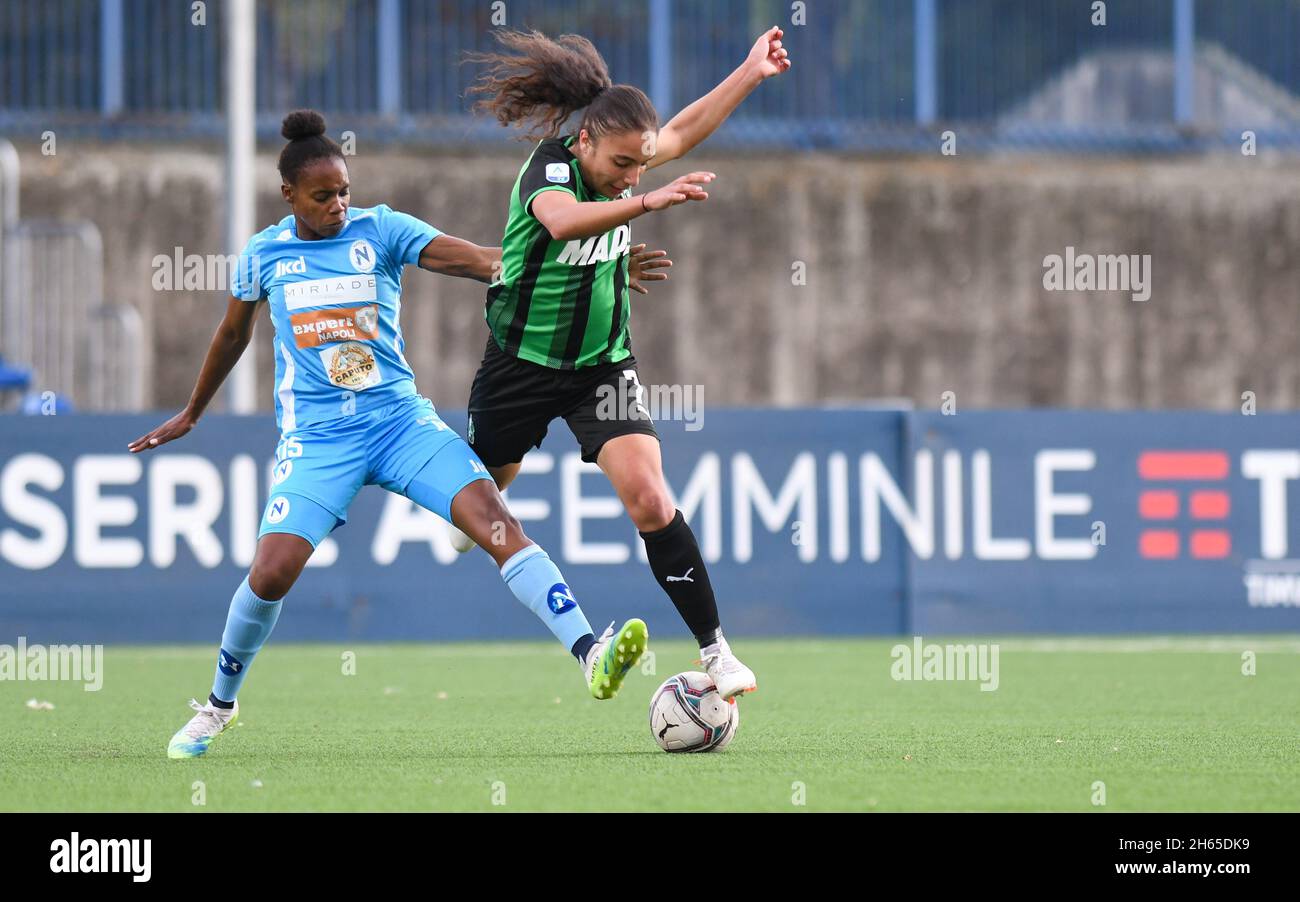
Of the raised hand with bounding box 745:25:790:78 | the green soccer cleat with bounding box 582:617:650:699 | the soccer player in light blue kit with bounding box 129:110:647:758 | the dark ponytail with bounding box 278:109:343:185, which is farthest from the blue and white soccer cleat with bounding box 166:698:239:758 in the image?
the raised hand with bounding box 745:25:790:78

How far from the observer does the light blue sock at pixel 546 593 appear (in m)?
6.00

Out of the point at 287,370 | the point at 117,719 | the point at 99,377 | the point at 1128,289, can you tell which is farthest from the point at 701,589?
the point at 1128,289

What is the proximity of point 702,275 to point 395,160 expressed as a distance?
2751 millimetres

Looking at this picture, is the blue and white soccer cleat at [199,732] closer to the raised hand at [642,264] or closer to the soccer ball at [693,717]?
the soccer ball at [693,717]

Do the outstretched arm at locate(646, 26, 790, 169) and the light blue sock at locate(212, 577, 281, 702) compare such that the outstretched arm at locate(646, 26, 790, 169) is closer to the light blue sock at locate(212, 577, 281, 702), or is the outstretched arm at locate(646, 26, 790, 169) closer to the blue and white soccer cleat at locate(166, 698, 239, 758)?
the light blue sock at locate(212, 577, 281, 702)

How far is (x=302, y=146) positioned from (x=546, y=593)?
1.62m

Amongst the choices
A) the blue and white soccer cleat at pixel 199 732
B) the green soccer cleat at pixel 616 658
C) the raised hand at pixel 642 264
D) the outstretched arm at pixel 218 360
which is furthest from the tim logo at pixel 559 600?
the outstretched arm at pixel 218 360

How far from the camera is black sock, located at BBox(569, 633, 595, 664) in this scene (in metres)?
5.90

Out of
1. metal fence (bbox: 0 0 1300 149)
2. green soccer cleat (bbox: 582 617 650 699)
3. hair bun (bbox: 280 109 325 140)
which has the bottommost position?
green soccer cleat (bbox: 582 617 650 699)

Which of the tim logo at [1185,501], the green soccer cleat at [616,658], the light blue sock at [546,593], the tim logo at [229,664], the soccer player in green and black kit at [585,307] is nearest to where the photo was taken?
the green soccer cleat at [616,658]

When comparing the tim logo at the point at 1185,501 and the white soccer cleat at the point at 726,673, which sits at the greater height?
the tim logo at the point at 1185,501

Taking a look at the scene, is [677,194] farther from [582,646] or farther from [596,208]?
[582,646]

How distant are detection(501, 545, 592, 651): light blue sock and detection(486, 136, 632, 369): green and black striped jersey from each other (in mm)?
677

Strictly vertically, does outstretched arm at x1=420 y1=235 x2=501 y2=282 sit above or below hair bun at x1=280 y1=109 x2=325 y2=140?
below
